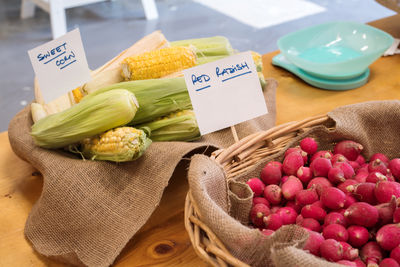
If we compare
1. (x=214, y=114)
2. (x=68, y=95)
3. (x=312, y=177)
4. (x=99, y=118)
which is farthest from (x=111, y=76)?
(x=312, y=177)

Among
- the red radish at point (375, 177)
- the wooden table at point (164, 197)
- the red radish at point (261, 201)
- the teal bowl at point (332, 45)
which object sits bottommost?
the wooden table at point (164, 197)

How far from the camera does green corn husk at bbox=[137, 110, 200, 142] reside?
90 centimetres

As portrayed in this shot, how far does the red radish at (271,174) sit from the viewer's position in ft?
2.52

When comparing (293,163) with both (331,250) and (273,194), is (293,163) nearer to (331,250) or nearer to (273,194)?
(273,194)

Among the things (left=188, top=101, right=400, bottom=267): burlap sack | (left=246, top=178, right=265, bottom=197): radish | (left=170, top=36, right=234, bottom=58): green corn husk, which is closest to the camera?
(left=188, top=101, right=400, bottom=267): burlap sack

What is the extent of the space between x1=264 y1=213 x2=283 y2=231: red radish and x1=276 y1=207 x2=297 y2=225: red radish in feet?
0.06

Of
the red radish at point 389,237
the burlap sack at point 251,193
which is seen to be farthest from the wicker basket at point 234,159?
the red radish at point 389,237

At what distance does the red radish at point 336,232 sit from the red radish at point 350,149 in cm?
22

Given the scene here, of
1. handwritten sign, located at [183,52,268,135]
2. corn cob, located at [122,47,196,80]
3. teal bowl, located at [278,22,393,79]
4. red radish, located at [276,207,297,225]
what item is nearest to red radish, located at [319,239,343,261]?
red radish, located at [276,207,297,225]

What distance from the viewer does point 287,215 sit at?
0.69 m

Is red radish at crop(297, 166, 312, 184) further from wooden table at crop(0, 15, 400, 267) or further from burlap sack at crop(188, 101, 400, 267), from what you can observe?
wooden table at crop(0, 15, 400, 267)

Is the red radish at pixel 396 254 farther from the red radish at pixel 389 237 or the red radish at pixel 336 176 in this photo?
the red radish at pixel 336 176

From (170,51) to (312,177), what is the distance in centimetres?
45

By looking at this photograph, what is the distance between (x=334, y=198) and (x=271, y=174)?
0.13 meters
